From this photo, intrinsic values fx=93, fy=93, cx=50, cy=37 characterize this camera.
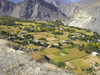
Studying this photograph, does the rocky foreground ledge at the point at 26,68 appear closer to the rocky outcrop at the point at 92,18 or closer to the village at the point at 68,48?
the village at the point at 68,48

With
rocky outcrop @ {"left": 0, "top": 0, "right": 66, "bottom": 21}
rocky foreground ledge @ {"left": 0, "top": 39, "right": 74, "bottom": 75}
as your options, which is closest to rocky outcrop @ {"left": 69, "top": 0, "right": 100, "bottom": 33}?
rocky foreground ledge @ {"left": 0, "top": 39, "right": 74, "bottom": 75}

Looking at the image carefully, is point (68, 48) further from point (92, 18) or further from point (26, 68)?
point (92, 18)

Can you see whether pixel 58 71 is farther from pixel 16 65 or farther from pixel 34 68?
pixel 16 65

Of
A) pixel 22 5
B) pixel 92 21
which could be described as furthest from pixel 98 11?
pixel 22 5

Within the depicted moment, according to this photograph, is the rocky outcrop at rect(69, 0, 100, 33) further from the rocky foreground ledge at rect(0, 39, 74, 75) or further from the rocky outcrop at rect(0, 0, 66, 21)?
the rocky outcrop at rect(0, 0, 66, 21)

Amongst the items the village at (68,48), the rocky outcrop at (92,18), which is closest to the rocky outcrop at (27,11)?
the rocky outcrop at (92,18)

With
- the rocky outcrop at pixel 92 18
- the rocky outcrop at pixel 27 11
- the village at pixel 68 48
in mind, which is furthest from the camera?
the rocky outcrop at pixel 27 11

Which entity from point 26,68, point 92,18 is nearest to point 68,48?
point 26,68

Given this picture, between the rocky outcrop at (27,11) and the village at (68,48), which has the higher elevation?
the rocky outcrop at (27,11)

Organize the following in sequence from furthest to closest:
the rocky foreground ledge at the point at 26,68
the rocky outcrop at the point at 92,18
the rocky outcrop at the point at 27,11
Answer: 1. the rocky outcrop at the point at 27,11
2. the rocky outcrop at the point at 92,18
3. the rocky foreground ledge at the point at 26,68

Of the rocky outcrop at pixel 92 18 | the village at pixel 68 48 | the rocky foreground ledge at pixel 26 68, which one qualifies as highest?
the rocky outcrop at pixel 92 18

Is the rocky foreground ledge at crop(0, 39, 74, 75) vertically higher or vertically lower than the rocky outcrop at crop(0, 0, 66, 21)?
lower
